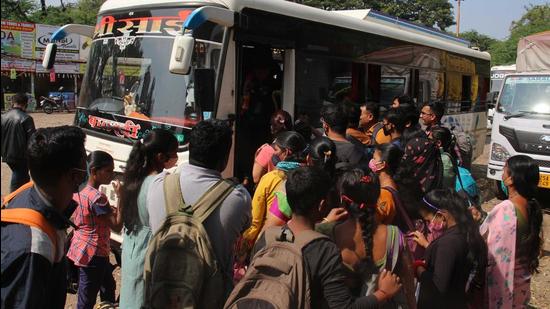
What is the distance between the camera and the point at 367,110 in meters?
5.40

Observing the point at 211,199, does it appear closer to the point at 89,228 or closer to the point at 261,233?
the point at 261,233

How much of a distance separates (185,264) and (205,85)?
2610mm

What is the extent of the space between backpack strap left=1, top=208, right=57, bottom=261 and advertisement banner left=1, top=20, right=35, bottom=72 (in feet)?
86.6

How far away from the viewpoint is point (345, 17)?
6.74m

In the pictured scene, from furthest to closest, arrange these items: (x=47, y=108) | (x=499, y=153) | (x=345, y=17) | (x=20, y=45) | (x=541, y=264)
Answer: (x=20, y=45), (x=47, y=108), (x=499, y=153), (x=345, y=17), (x=541, y=264)

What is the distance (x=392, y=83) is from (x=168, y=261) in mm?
6319

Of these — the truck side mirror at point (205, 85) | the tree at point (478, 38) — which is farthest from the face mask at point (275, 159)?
the tree at point (478, 38)

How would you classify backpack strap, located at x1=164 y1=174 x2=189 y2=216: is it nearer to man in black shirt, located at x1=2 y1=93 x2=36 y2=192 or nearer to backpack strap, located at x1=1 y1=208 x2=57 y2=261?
backpack strap, located at x1=1 y1=208 x2=57 y2=261

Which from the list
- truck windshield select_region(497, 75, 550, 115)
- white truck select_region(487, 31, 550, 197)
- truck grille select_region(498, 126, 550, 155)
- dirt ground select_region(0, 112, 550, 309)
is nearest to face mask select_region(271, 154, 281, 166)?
dirt ground select_region(0, 112, 550, 309)

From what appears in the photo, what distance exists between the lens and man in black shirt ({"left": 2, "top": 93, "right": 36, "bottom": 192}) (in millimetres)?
6891

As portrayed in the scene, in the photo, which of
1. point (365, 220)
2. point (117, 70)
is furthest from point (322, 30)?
point (365, 220)

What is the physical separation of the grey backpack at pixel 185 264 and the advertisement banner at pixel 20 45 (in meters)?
26.2

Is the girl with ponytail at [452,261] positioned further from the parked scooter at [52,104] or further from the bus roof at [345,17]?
the parked scooter at [52,104]

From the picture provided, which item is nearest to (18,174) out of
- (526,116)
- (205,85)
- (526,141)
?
(205,85)
